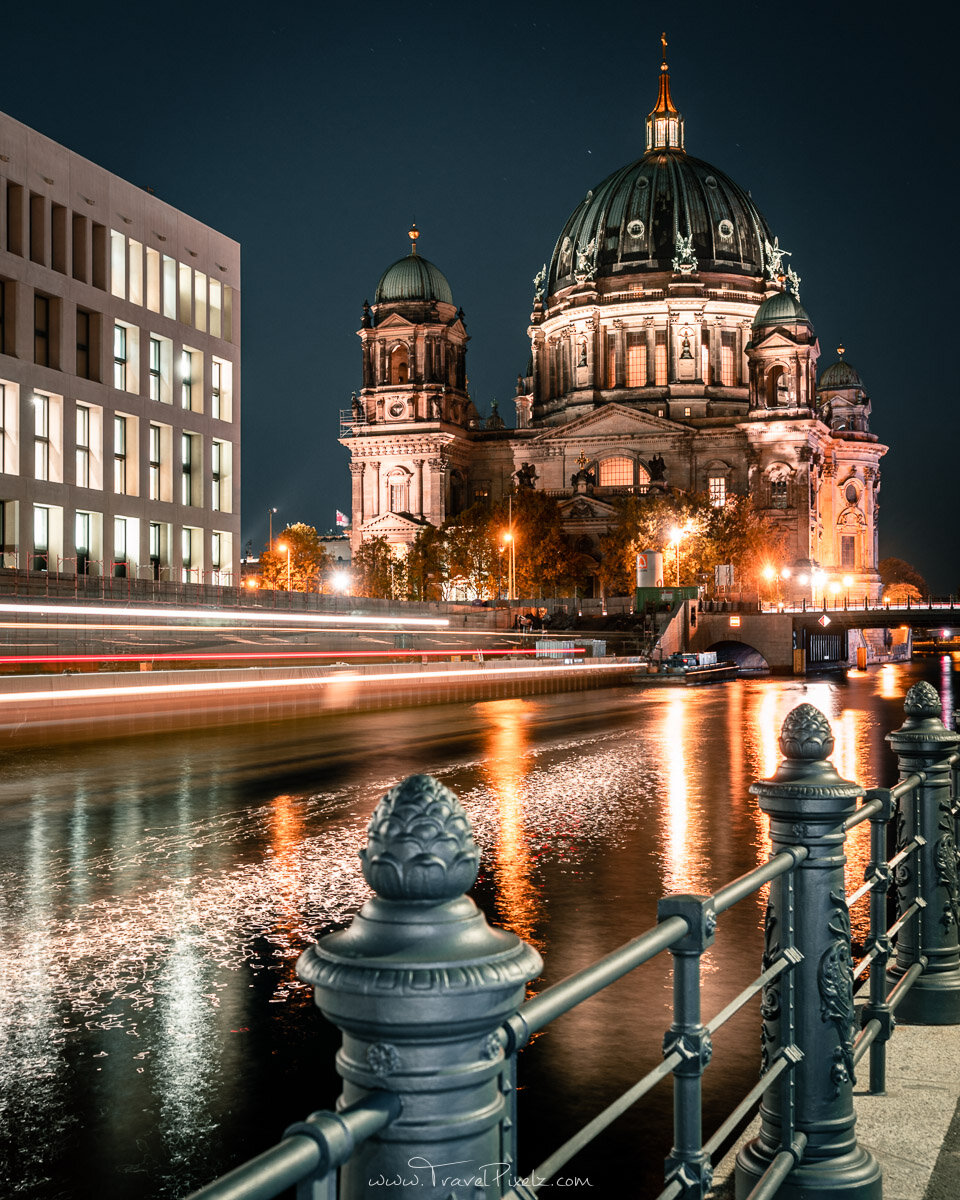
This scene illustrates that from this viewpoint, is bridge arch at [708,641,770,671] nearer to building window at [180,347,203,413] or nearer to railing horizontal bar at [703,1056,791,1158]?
building window at [180,347,203,413]

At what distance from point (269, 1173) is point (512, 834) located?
1129 cm

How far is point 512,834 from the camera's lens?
13.1m

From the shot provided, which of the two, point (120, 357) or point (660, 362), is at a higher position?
point (660, 362)

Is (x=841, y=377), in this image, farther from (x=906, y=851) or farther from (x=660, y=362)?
(x=906, y=851)

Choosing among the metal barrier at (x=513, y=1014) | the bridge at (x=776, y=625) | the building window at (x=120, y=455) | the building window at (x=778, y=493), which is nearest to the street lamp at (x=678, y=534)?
the bridge at (x=776, y=625)

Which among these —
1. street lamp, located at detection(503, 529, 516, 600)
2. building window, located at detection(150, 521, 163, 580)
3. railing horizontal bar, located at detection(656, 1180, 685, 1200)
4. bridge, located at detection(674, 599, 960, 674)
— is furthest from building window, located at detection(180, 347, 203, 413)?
railing horizontal bar, located at detection(656, 1180, 685, 1200)

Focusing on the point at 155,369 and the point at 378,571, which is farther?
the point at 378,571

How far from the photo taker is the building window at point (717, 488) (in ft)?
359

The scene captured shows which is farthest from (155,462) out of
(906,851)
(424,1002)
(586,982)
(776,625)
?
(424,1002)

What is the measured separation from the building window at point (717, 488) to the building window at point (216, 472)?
57246mm

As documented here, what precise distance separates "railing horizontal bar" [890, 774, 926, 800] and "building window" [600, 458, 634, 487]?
4246 inches

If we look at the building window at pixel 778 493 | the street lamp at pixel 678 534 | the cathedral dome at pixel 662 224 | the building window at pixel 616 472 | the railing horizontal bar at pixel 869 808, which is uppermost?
the cathedral dome at pixel 662 224

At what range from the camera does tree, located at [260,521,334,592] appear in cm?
12325

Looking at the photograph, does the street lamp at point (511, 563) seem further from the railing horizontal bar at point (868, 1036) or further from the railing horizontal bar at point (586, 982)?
the railing horizontal bar at point (586, 982)
